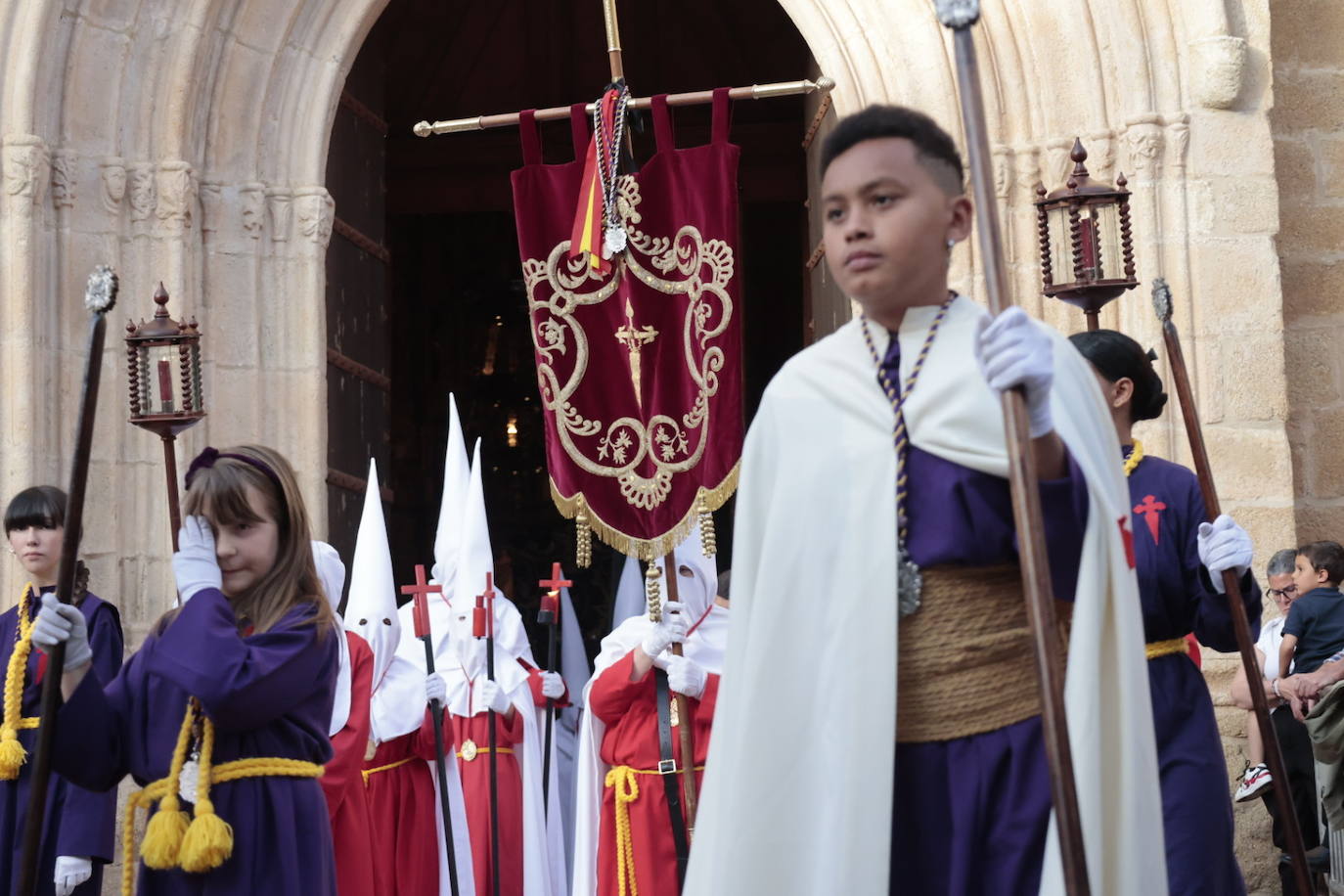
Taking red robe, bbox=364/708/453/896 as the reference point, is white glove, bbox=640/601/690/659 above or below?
above

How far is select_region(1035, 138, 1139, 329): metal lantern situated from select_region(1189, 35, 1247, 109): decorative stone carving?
2.07 meters

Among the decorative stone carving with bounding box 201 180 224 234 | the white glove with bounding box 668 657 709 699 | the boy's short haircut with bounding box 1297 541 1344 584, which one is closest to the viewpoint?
the white glove with bounding box 668 657 709 699

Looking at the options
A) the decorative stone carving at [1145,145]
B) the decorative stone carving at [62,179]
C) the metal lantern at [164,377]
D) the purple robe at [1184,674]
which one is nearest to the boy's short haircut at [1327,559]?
the decorative stone carving at [1145,145]

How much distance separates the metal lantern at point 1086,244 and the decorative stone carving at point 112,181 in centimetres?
397

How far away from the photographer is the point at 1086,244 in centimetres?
557

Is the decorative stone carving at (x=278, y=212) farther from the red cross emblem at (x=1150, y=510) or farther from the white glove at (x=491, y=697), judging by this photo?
the red cross emblem at (x=1150, y=510)

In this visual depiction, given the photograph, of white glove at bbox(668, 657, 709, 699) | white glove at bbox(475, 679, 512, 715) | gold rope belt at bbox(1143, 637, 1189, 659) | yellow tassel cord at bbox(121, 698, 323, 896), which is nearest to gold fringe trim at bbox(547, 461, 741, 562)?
white glove at bbox(668, 657, 709, 699)

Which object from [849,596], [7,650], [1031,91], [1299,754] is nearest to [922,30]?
[1031,91]

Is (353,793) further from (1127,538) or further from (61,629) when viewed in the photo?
(1127,538)

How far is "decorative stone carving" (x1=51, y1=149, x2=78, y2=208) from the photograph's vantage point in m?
7.70

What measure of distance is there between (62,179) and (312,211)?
3.39 feet

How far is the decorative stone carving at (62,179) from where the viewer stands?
770cm

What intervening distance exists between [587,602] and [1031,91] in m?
6.10

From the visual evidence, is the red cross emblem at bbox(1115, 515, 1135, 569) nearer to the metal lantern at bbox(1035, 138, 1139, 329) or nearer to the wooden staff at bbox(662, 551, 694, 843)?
the metal lantern at bbox(1035, 138, 1139, 329)
